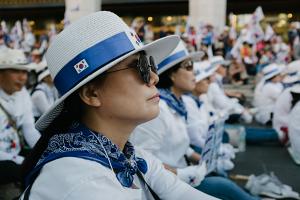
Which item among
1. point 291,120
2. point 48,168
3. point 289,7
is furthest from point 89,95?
point 289,7

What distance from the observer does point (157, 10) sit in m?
26.5

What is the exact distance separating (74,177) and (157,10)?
26.0m

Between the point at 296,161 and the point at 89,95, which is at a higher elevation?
the point at 89,95

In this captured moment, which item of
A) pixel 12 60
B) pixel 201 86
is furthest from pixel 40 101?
pixel 201 86

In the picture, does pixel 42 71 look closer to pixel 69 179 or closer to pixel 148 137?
pixel 148 137

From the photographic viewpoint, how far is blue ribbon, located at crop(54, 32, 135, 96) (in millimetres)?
1427

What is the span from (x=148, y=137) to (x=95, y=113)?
1301 millimetres

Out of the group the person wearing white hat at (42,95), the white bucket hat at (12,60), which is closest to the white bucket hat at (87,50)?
the white bucket hat at (12,60)

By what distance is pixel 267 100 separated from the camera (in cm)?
859

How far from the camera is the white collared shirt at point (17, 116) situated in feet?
12.5

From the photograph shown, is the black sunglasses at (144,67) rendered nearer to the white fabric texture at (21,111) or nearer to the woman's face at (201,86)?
the white fabric texture at (21,111)

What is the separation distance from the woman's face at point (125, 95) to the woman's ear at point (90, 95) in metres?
0.01

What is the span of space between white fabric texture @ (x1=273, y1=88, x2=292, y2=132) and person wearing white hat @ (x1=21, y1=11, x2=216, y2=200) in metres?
5.61

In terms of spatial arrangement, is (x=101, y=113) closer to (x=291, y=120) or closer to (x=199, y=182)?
(x=199, y=182)
